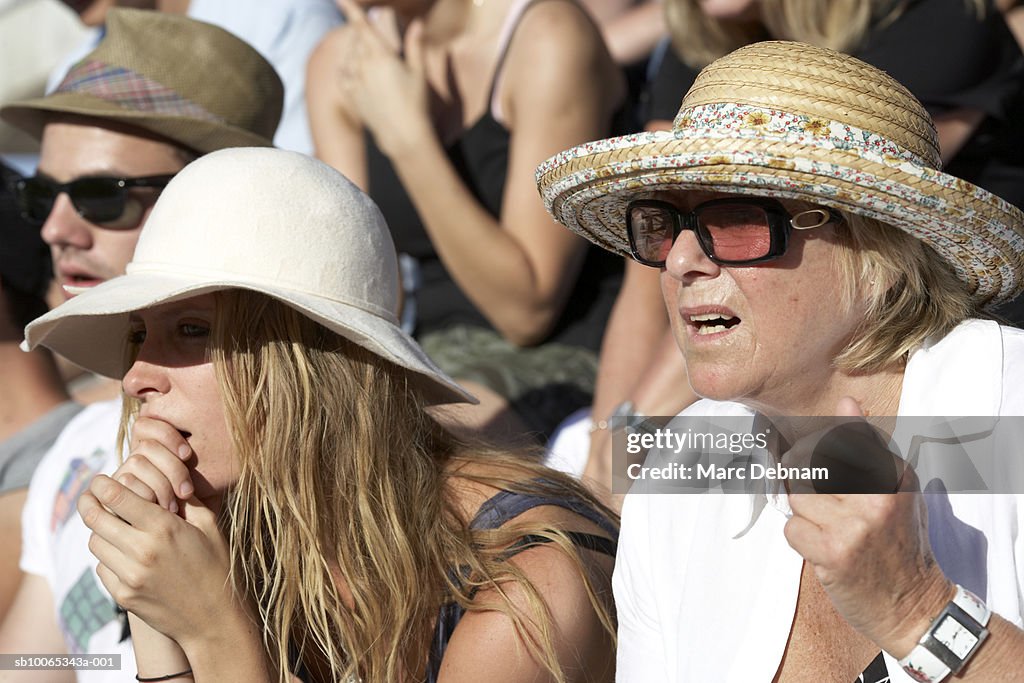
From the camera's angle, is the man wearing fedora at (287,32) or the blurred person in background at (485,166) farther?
the man wearing fedora at (287,32)

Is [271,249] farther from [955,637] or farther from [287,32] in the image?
[287,32]

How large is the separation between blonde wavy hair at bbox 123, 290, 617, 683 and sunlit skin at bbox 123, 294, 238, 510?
3 centimetres

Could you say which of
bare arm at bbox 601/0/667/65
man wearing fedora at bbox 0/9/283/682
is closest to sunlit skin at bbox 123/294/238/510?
man wearing fedora at bbox 0/9/283/682

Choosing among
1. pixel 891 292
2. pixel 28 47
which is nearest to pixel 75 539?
pixel 891 292

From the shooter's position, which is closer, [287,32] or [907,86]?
[907,86]

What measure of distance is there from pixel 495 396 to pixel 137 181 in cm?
109

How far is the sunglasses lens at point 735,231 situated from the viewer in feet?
5.86

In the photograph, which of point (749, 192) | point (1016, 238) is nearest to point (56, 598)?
point (749, 192)

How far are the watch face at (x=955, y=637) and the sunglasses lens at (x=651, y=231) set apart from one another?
0.67 m

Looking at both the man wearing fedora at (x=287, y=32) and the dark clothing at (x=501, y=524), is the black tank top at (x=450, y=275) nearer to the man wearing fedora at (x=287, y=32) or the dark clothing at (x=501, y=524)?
the man wearing fedora at (x=287, y=32)

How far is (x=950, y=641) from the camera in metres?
1.54

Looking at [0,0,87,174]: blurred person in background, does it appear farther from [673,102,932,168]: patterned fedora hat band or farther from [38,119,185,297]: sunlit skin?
[673,102,932,168]: patterned fedora hat band

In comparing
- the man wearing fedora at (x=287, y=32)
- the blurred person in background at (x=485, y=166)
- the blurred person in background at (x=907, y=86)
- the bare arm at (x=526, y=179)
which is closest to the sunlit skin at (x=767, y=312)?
the blurred person in background at (x=907, y=86)

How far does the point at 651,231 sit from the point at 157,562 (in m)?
0.98
